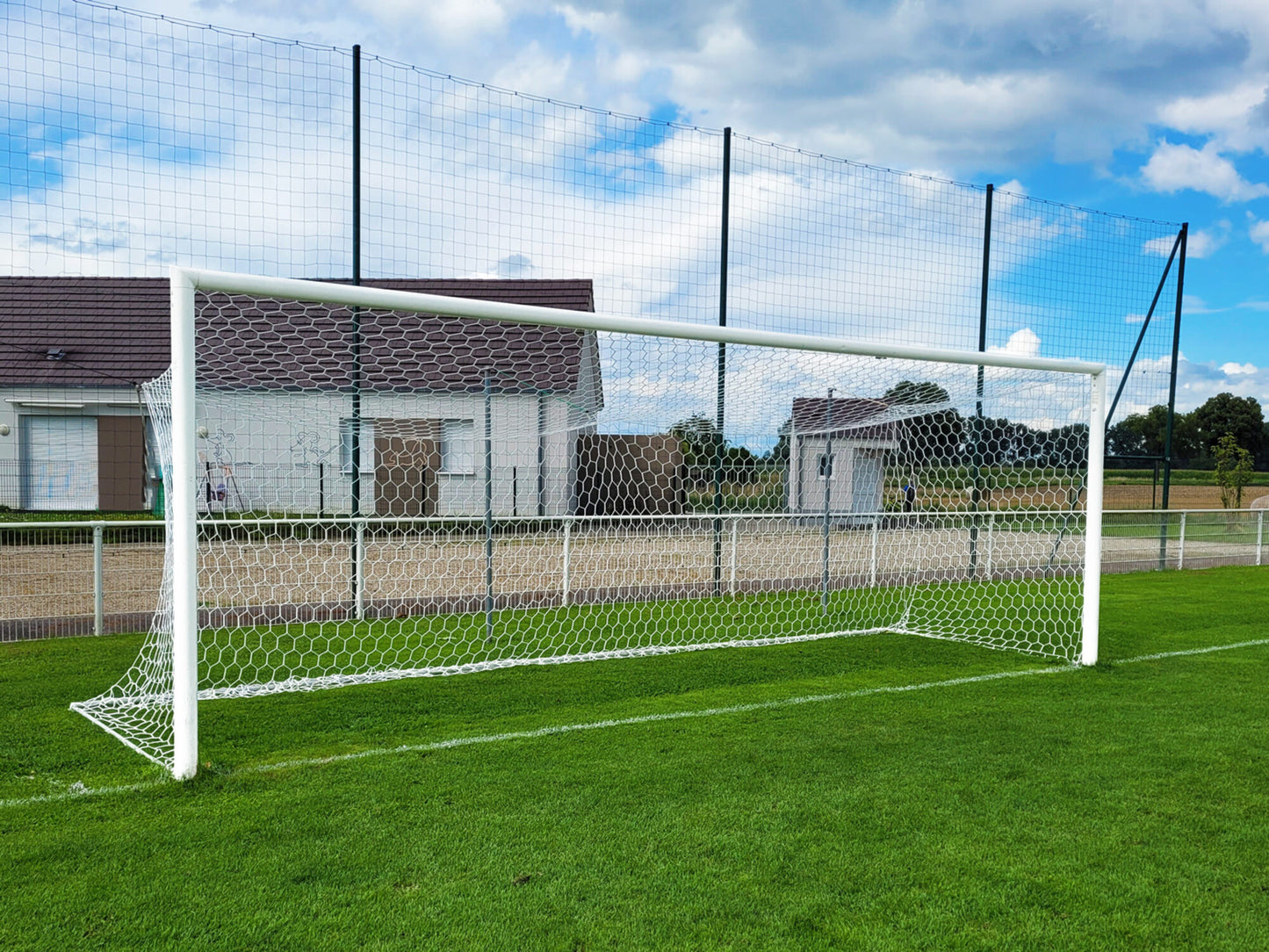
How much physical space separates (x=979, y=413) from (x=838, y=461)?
135 cm

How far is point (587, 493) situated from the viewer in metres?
7.68

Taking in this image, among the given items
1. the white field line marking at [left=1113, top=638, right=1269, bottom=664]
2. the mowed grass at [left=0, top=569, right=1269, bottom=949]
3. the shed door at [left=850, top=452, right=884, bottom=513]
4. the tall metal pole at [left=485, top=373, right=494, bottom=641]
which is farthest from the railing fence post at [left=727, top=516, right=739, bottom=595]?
the white field line marking at [left=1113, top=638, right=1269, bottom=664]

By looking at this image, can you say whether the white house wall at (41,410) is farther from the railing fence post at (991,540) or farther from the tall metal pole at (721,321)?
the railing fence post at (991,540)

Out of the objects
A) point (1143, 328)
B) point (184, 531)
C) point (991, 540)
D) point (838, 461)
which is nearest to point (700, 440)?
point (838, 461)

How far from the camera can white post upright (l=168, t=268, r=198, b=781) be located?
11.4ft

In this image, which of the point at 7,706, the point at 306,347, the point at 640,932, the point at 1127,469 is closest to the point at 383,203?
the point at 306,347

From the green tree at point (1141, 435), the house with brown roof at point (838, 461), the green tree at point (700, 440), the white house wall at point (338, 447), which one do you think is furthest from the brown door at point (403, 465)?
the green tree at point (1141, 435)

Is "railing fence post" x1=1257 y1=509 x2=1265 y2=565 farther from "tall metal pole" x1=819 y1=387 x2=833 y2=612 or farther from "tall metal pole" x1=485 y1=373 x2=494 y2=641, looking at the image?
"tall metal pole" x1=485 y1=373 x2=494 y2=641

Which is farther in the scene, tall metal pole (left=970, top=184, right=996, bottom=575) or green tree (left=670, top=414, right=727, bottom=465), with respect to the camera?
tall metal pole (left=970, top=184, right=996, bottom=575)

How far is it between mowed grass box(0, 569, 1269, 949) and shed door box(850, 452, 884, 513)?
3.17m

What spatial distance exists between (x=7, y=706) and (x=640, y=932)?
12.3ft

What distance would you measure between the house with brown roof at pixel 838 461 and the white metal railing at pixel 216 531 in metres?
0.23

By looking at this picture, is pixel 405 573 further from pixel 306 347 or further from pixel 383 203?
pixel 383 203

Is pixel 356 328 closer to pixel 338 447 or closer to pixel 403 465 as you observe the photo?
pixel 338 447
